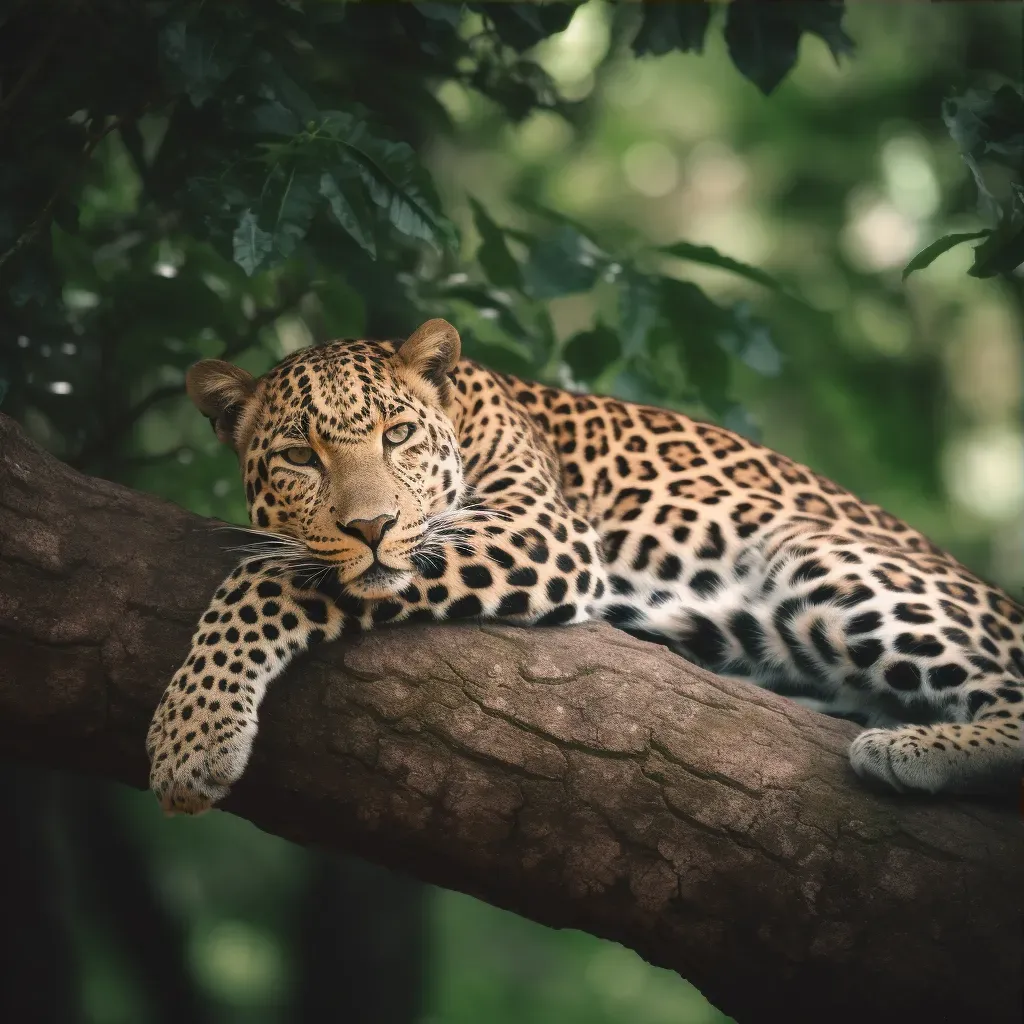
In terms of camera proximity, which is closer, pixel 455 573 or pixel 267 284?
pixel 455 573

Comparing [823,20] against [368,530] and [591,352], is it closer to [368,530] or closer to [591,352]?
[591,352]

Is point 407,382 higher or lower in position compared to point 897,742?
higher

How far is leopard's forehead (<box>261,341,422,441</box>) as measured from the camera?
4477 mm

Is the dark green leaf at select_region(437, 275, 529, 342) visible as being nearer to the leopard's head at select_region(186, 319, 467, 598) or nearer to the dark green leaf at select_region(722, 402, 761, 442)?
the leopard's head at select_region(186, 319, 467, 598)

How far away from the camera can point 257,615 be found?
13.1 ft

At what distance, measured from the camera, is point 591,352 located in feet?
19.3

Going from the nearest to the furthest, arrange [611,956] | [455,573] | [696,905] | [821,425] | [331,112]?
[696,905] → [455,573] → [331,112] → [821,425] → [611,956]

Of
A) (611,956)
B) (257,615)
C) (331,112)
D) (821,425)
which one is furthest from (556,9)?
(611,956)

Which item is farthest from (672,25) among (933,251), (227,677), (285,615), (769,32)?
(227,677)

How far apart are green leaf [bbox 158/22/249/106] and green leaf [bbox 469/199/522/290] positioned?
58.5 inches

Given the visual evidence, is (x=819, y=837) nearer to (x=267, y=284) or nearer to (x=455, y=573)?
(x=455, y=573)

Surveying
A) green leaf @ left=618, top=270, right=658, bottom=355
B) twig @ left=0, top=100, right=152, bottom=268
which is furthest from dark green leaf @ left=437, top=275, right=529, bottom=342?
twig @ left=0, top=100, right=152, bottom=268

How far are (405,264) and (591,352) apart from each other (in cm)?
98

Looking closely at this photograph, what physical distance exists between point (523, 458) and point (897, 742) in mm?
1916
